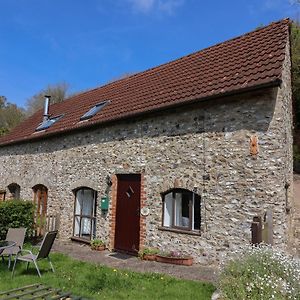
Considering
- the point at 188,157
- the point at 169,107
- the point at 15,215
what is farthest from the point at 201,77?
the point at 15,215

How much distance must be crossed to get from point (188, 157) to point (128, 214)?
2826mm

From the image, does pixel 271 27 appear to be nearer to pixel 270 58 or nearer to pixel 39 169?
pixel 270 58

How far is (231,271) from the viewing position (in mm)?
4910

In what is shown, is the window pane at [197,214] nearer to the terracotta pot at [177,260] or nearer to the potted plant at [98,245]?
the terracotta pot at [177,260]

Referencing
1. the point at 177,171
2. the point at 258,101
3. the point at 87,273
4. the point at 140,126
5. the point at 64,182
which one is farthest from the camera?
the point at 64,182

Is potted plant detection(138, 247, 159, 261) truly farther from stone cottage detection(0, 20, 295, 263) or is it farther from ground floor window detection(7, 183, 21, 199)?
ground floor window detection(7, 183, 21, 199)

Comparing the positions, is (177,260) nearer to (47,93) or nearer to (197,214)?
(197,214)

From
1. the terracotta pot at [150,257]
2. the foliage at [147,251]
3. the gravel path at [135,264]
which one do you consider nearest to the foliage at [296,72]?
the foliage at [147,251]

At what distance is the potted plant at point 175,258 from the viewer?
8.24 m

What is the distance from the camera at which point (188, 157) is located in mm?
8781

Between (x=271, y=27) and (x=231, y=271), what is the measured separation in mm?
8140

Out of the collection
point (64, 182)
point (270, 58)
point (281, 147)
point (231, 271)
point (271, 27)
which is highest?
point (271, 27)

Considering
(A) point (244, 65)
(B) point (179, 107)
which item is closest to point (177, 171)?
(B) point (179, 107)

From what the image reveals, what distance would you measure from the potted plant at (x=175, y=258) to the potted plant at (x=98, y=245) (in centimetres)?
245
